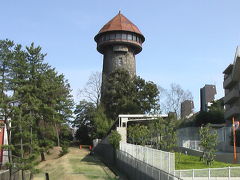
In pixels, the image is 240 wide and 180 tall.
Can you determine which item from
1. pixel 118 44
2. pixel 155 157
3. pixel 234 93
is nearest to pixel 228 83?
pixel 234 93

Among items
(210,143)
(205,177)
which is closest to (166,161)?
(205,177)

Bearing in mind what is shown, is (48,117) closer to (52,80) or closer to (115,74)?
(52,80)

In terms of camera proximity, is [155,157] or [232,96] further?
[232,96]

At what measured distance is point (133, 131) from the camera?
122 feet

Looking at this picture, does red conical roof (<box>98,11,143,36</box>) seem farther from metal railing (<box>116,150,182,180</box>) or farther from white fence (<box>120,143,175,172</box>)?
white fence (<box>120,143,175,172</box>)

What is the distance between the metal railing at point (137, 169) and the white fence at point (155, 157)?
21 centimetres

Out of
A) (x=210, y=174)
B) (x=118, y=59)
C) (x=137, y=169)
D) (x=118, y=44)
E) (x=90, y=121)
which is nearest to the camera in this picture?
(x=210, y=174)

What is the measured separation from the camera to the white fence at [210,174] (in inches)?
580

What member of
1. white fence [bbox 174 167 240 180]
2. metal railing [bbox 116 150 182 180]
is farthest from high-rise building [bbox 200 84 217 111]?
white fence [bbox 174 167 240 180]

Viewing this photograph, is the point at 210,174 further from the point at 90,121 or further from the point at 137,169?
the point at 90,121

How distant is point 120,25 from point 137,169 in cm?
4367

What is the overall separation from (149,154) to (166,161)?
3.98 metres

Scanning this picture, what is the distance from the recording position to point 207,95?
7925 cm

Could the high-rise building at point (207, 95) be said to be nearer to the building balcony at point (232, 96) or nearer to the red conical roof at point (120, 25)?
the red conical roof at point (120, 25)
